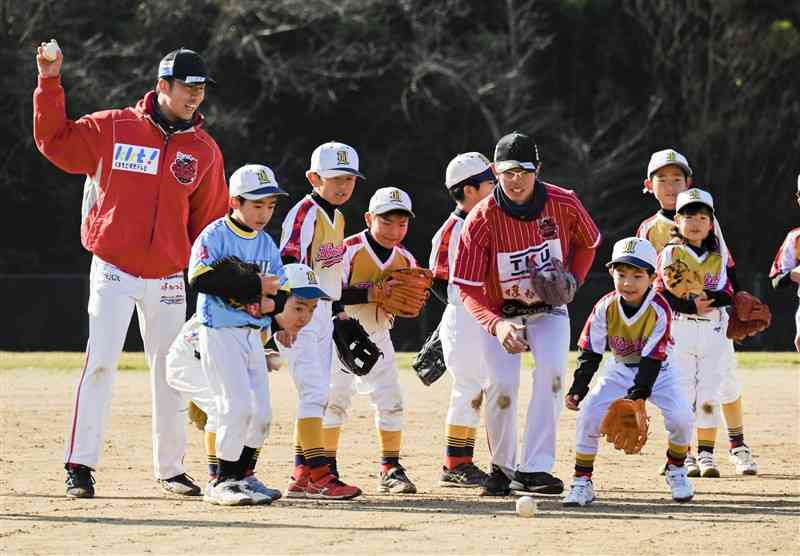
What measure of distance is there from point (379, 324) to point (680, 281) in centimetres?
204

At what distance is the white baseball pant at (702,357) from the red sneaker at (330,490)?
2803 millimetres

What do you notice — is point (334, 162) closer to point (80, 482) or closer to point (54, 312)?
point (80, 482)

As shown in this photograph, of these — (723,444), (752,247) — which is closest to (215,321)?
(723,444)

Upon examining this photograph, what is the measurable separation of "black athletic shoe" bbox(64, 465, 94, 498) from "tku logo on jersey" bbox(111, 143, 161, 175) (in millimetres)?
1785

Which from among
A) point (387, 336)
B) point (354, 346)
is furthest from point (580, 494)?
point (387, 336)

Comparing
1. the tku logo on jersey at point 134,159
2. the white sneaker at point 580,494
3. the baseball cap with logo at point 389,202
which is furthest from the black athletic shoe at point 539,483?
the tku logo on jersey at point 134,159

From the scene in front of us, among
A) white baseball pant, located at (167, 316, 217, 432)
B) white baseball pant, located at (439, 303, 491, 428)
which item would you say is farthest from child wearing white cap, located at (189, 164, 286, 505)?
white baseball pant, located at (439, 303, 491, 428)

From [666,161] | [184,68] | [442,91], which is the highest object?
[442,91]

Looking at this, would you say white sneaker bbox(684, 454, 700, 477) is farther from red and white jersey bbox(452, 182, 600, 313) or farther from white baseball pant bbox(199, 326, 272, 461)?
white baseball pant bbox(199, 326, 272, 461)

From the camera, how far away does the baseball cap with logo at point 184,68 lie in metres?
9.34

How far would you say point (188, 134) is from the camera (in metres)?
9.61

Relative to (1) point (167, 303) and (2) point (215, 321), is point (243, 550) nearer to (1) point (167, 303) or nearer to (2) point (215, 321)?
(2) point (215, 321)

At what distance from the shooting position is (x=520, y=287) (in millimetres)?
9578

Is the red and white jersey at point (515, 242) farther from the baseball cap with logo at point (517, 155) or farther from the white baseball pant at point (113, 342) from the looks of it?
the white baseball pant at point (113, 342)
